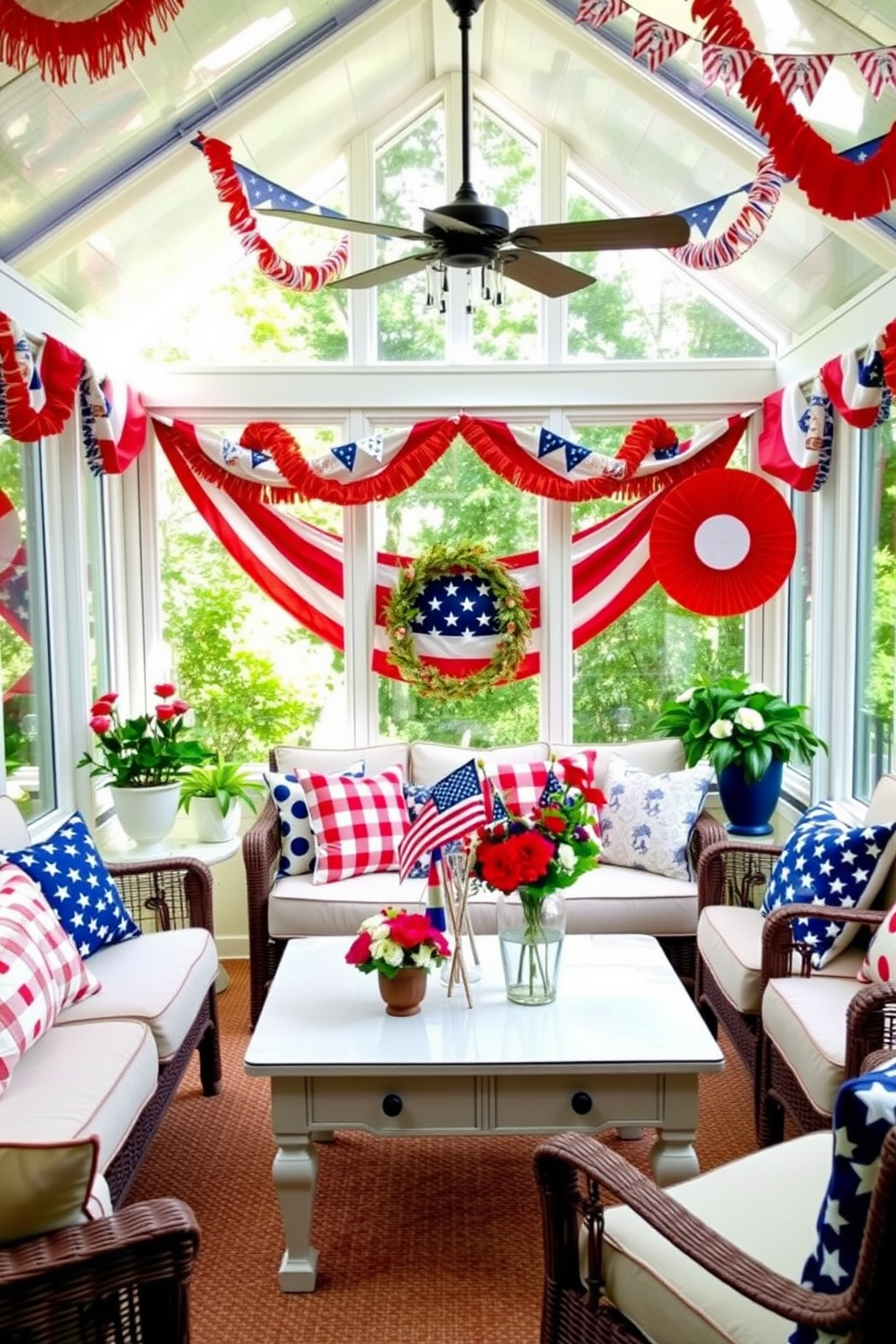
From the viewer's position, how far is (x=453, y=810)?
255 centimetres

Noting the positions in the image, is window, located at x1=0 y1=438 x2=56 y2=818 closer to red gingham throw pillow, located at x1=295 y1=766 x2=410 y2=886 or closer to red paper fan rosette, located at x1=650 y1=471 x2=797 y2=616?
red gingham throw pillow, located at x1=295 y1=766 x2=410 y2=886

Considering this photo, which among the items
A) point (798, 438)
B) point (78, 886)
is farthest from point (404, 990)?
point (798, 438)

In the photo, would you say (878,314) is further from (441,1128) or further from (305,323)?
(441,1128)

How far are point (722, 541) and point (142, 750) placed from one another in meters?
2.30

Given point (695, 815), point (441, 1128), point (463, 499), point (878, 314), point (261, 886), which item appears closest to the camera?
point (441, 1128)

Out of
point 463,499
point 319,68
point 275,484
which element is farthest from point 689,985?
point 319,68

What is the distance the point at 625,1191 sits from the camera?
5.30ft

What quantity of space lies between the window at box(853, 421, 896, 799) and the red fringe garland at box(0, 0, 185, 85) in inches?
101

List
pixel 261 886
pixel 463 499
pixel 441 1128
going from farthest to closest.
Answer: pixel 463 499
pixel 261 886
pixel 441 1128

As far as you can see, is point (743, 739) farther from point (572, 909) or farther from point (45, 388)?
point (45, 388)

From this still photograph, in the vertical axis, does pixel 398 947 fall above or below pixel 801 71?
below

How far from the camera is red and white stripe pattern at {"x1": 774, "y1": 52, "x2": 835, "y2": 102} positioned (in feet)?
7.32

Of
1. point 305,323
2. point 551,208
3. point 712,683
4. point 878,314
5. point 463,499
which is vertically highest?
point 551,208

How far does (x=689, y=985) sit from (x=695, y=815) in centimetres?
59
